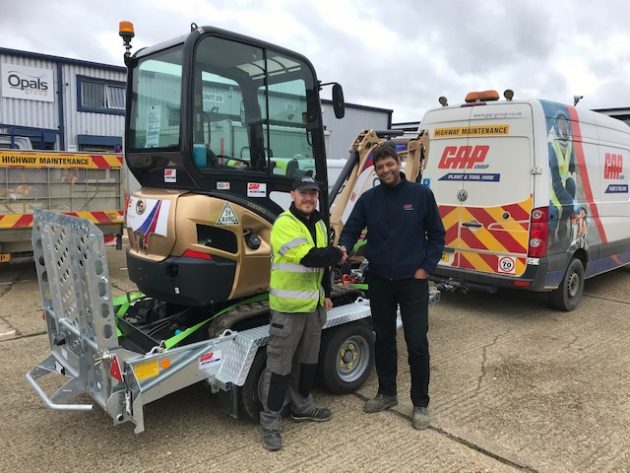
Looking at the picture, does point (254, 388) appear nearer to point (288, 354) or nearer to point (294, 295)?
point (288, 354)

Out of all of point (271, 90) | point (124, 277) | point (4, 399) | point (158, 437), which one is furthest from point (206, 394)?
point (124, 277)

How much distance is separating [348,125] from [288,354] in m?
22.2

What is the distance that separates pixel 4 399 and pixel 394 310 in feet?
9.64

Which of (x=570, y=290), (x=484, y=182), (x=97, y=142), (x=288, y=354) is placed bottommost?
(x=570, y=290)

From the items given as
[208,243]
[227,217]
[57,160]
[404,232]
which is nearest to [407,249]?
[404,232]

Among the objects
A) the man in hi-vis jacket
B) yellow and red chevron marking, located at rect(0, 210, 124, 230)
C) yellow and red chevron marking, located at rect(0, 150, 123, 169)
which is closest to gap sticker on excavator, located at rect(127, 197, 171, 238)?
the man in hi-vis jacket

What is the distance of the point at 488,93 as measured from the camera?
6227mm

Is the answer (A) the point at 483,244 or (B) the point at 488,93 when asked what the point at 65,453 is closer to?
(A) the point at 483,244

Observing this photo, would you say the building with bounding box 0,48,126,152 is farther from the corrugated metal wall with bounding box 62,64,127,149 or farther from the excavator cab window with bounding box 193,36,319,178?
the excavator cab window with bounding box 193,36,319,178

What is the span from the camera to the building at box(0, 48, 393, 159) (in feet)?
49.3

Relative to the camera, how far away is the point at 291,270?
3.16 m

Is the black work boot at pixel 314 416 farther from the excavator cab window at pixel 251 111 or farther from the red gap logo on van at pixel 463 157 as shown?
the red gap logo on van at pixel 463 157

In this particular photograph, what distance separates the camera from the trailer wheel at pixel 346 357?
3875 mm

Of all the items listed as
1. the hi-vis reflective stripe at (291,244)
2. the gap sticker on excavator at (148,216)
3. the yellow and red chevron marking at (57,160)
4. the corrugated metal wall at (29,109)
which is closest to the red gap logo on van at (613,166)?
the hi-vis reflective stripe at (291,244)
